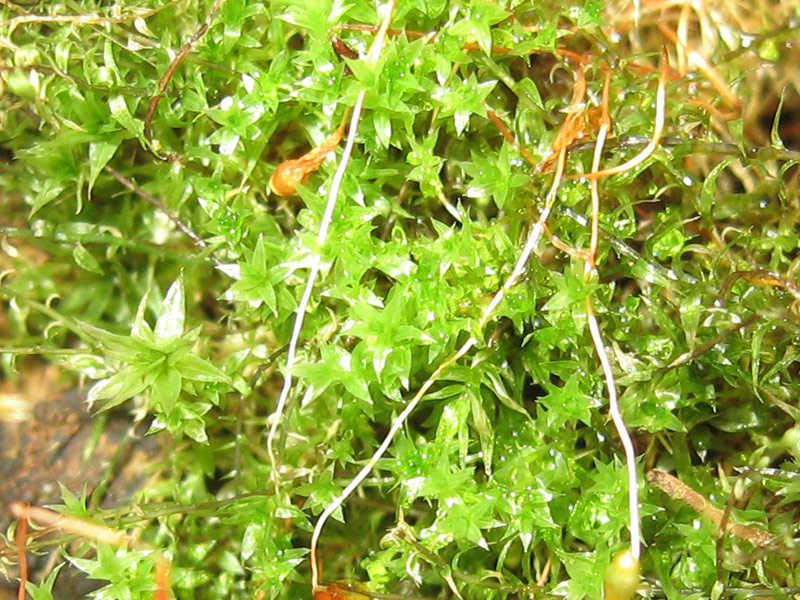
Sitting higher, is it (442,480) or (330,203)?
(330,203)

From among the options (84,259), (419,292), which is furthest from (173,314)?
(419,292)

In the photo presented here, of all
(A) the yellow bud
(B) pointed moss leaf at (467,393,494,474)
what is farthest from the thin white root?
(A) the yellow bud

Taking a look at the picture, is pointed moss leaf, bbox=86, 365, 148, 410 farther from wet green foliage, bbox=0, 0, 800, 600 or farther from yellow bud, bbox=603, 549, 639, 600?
yellow bud, bbox=603, 549, 639, 600

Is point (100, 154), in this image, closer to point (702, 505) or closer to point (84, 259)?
point (84, 259)

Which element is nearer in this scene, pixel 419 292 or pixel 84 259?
pixel 419 292

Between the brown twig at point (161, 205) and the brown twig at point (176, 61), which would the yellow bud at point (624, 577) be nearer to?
the brown twig at point (161, 205)

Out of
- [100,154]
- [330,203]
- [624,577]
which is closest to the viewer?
[624,577]

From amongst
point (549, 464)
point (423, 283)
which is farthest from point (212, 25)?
point (549, 464)

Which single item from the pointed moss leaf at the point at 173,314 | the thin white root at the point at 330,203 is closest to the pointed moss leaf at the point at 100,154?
the pointed moss leaf at the point at 173,314
